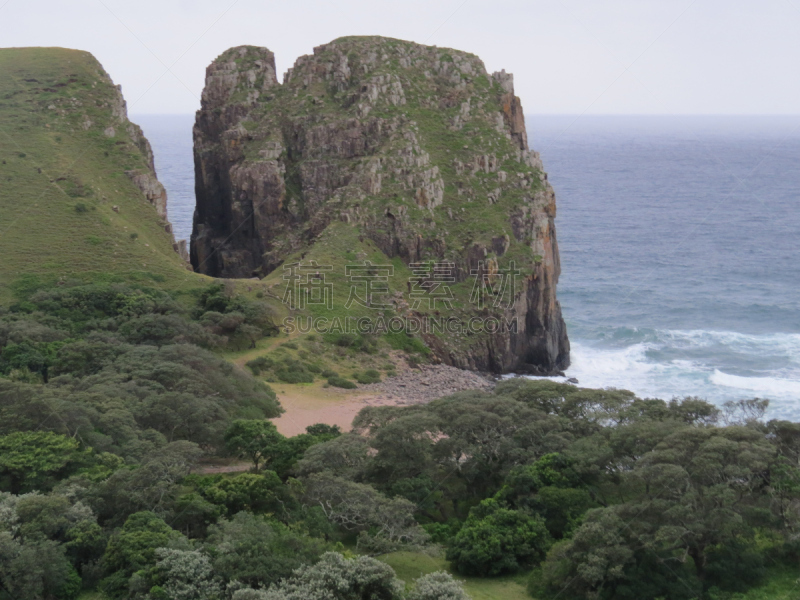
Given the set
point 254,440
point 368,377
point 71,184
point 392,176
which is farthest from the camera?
point 392,176

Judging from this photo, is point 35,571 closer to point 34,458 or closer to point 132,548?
point 132,548

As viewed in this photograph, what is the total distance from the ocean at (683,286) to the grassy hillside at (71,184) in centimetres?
3930

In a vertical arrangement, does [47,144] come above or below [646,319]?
above

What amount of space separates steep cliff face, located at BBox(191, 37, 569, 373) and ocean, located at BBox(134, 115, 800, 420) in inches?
380

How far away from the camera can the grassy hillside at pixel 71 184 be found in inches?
2746

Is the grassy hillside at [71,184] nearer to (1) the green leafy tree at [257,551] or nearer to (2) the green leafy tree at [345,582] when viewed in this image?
(1) the green leafy tree at [257,551]

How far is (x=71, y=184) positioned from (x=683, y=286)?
221ft

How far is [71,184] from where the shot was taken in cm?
7619

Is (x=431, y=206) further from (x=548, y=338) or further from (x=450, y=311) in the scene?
(x=548, y=338)

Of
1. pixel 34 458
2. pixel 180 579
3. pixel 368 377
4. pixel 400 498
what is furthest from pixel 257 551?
pixel 368 377

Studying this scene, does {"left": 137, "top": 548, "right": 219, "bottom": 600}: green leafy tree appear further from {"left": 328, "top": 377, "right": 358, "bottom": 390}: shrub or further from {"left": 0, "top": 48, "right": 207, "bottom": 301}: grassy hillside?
{"left": 0, "top": 48, "right": 207, "bottom": 301}: grassy hillside

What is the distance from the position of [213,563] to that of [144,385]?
22434 millimetres

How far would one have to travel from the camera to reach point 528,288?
2992 inches

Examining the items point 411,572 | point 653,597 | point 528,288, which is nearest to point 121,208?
point 528,288
